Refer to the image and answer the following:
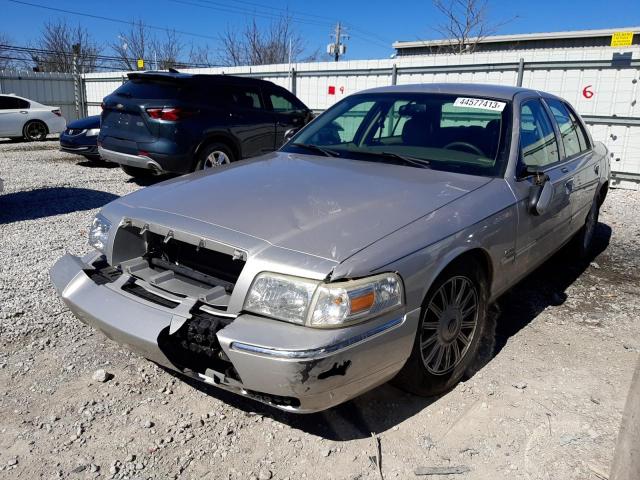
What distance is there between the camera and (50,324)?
369 cm

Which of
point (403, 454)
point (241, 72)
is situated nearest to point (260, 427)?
point (403, 454)

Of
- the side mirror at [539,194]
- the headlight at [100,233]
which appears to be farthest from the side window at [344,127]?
the headlight at [100,233]

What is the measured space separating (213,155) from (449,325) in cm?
583

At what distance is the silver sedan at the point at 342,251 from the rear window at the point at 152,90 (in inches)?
168

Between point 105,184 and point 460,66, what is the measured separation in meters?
7.01

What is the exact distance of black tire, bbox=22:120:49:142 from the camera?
1539cm

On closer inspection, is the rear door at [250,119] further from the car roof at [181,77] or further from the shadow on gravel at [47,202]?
A: the shadow on gravel at [47,202]

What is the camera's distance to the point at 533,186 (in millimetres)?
3494

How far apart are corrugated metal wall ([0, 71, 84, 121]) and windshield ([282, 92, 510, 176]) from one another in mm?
18365

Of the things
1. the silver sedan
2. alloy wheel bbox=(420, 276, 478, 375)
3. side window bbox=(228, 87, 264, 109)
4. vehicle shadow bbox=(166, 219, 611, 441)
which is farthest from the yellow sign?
alloy wheel bbox=(420, 276, 478, 375)

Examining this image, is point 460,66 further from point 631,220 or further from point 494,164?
point 494,164

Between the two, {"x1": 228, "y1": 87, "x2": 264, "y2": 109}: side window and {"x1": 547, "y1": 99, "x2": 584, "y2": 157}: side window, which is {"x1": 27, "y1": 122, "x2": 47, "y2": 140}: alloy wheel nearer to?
{"x1": 228, "y1": 87, "x2": 264, "y2": 109}: side window

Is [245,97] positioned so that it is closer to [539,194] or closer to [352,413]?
[539,194]

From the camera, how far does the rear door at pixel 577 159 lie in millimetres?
4402
